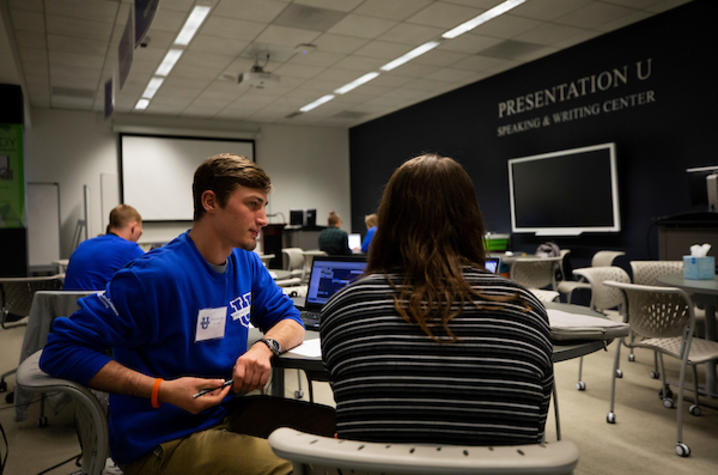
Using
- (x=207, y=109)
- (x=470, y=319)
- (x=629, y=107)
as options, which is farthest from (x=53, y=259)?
A: (x=470, y=319)

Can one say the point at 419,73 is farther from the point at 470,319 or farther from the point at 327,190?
the point at 470,319

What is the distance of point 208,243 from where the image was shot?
4.83ft

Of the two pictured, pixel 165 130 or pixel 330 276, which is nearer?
pixel 330 276

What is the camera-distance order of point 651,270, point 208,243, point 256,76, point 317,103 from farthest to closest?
point 317,103, point 256,76, point 651,270, point 208,243

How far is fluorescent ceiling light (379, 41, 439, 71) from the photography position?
21.0 ft

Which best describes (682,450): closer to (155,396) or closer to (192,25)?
(155,396)

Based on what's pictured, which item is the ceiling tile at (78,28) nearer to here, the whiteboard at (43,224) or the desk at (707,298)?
the whiteboard at (43,224)

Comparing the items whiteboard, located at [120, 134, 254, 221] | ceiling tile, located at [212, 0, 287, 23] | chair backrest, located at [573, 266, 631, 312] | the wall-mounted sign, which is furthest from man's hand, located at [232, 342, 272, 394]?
whiteboard, located at [120, 134, 254, 221]

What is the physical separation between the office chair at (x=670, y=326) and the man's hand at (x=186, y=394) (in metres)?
2.34

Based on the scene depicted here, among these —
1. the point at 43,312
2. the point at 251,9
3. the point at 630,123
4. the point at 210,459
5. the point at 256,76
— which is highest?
the point at 251,9

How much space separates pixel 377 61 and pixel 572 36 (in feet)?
7.96

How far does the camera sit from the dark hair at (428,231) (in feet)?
3.13

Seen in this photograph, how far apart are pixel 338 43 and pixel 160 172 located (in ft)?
17.1

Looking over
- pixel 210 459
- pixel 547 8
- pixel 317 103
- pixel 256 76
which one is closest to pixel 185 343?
pixel 210 459
